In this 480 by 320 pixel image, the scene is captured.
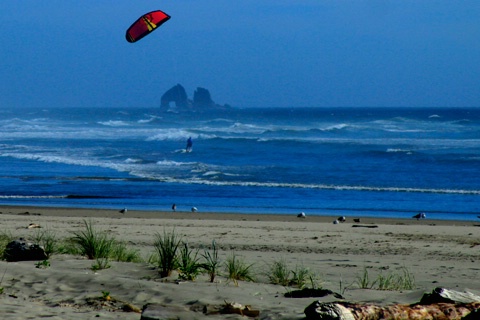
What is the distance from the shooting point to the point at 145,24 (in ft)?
39.2

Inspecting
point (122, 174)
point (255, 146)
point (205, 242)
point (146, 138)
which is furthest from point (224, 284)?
point (146, 138)

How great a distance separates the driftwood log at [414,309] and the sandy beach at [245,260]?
1.58ft

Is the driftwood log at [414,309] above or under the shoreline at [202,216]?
Result: above

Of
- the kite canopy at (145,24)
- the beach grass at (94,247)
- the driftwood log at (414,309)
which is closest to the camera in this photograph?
the driftwood log at (414,309)

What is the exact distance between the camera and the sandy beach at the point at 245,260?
19.7ft

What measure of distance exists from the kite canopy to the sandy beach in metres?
3.19

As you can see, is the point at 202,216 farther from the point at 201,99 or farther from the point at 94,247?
the point at 201,99

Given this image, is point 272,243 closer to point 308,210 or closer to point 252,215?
point 252,215

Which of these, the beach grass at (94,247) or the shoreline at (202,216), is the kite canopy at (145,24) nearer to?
the beach grass at (94,247)

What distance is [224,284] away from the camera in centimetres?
665

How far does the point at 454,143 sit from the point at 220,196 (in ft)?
84.1

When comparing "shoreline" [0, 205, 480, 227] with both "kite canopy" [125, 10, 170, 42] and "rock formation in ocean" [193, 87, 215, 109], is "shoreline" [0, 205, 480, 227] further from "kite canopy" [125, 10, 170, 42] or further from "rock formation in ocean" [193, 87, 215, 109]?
"rock formation in ocean" [193, 87, 215, 109]

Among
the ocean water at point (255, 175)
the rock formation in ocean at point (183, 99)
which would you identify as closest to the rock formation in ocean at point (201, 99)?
the rock formation in ocean at point (183, 99)

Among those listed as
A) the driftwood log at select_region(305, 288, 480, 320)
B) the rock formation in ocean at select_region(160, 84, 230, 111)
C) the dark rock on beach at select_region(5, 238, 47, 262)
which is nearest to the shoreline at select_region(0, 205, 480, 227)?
the dark rock on beach at select_region(5, 238, 47, 262)
